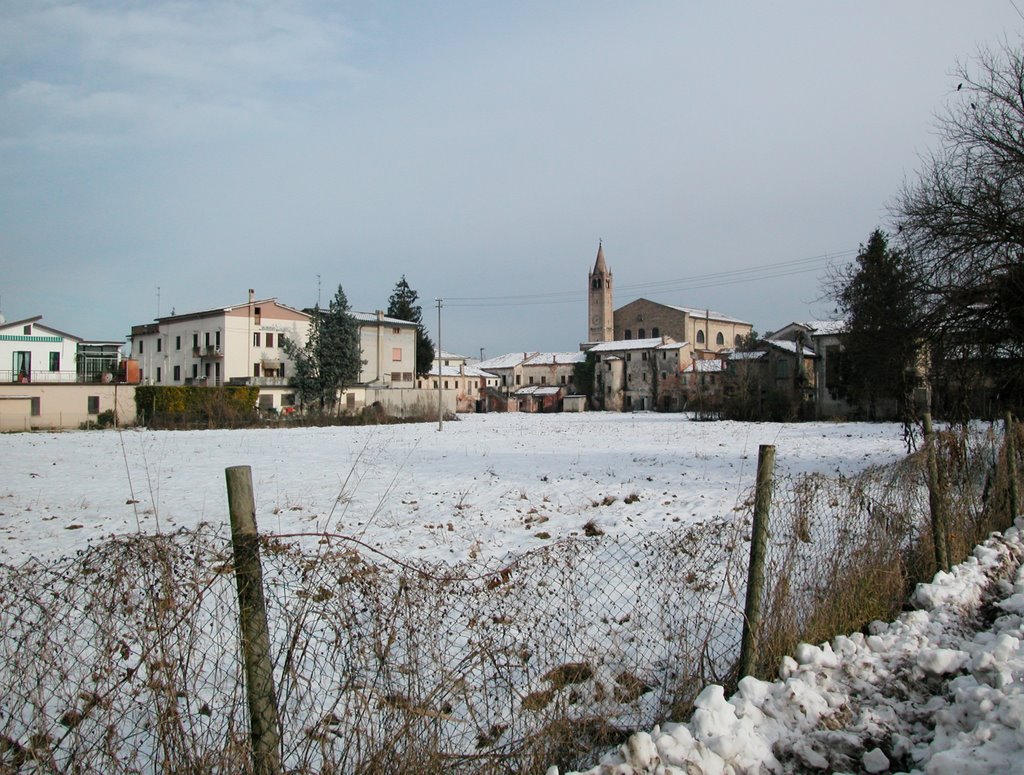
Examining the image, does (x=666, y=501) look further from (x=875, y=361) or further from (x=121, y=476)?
(x=121, y=476)

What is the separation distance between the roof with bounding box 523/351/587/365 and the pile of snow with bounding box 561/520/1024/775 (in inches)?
3606

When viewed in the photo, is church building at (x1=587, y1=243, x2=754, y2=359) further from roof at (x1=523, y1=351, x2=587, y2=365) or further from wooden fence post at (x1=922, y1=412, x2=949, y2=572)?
wooden fence post at (x1=922, y1=412, x2=949, y2=572)

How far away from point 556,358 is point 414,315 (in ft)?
86.3

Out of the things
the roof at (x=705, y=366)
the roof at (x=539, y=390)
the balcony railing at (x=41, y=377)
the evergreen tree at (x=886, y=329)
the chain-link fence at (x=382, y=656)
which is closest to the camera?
the chain-link fence at (x=382, y=656)

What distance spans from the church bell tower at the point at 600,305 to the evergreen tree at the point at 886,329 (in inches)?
3757

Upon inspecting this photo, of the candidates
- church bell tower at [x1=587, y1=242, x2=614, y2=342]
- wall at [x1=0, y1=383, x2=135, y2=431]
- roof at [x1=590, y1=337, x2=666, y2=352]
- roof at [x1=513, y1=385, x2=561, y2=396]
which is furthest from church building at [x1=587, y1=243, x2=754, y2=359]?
wall at [x1=0, y1=383, x2=135, y2=431]

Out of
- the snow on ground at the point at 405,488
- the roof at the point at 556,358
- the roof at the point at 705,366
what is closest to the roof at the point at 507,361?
the roof at the point at 556,358

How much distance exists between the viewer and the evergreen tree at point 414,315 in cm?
8019

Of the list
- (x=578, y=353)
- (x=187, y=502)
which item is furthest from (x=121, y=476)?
(x=578, y=353)

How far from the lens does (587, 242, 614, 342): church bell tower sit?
4542 inches

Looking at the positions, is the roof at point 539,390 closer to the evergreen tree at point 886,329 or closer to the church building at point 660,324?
the church building at point 660,324

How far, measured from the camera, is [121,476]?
17.6 meters

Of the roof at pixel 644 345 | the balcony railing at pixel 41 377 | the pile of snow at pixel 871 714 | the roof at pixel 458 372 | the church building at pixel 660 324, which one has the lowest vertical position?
the pile of snow at pixel 871 714

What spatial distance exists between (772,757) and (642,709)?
866 millimetres
